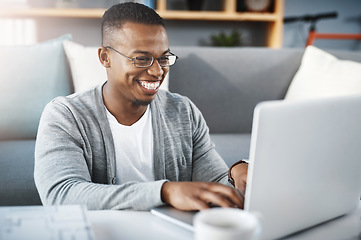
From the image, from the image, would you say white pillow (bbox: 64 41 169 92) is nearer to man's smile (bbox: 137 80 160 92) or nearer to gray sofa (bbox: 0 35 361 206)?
gray sofa (bbox: 0 35 361 206)

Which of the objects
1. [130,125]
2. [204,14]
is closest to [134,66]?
[130,125]

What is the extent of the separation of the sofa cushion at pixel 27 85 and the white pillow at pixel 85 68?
0.17 feet

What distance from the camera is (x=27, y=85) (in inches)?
75.2

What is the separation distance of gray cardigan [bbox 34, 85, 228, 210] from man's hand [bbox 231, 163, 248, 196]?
0.15 metres

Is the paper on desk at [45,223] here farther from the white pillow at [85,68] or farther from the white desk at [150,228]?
the white pillow at [85,68]

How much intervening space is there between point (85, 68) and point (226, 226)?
1.48 metres

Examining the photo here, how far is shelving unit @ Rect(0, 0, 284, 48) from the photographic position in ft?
9.82

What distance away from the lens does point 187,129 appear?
1.28 m

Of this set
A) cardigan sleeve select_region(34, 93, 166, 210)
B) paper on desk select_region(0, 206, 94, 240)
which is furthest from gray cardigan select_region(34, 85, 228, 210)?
paper on desk select_region(0, 206, 94, 240)

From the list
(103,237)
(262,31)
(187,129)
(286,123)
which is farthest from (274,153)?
(262,31)

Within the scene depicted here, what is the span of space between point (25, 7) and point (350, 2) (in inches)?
98.6

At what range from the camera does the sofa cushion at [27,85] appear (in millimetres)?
1896

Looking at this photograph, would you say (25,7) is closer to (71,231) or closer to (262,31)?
(262,31)

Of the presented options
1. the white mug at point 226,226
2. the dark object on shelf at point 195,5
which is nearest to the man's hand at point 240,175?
the white mug at point 226,226
